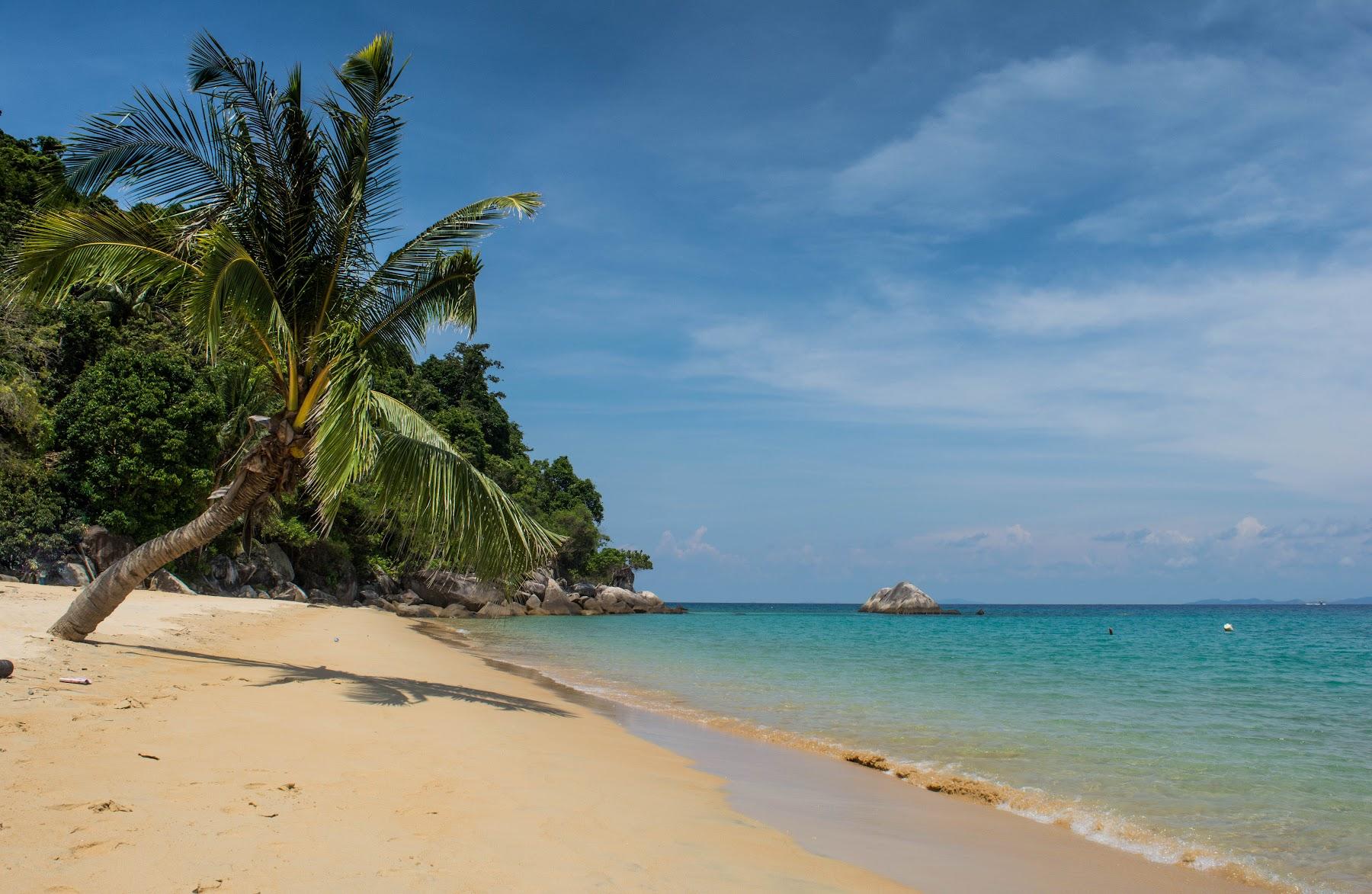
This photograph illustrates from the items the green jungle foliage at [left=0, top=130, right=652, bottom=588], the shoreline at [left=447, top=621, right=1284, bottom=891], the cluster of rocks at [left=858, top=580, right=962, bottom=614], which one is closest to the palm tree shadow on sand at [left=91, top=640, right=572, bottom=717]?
the shoreline at [left=447, top=621, right=1284, bottom=891]

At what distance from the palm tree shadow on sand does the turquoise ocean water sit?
108 inches

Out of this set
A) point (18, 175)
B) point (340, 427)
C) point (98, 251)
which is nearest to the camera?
point (340, 427)

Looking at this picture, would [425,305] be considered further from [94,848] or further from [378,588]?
[378,588]

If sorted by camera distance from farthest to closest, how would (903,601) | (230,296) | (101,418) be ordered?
(903,601), (101,418), (230,296)

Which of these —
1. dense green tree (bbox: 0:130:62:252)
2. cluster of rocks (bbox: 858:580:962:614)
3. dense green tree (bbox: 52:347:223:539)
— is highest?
dense green tree (bbox: 0:130:62:252)

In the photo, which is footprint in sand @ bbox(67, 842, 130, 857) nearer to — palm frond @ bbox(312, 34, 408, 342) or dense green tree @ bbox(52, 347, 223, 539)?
palm frond @ bbox(312, 34, 408, 342)

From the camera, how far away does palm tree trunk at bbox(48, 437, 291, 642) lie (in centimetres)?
894

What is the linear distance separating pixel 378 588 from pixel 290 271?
35.4 metres

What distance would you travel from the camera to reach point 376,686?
31.4 feet

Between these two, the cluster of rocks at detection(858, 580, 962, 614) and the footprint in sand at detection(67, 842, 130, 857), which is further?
the cluster of rocks at detection(858, 580, 962, 614)

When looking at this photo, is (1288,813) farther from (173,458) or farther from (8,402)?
(173,458)

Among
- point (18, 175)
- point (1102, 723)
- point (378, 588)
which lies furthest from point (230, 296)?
point (378, 588)

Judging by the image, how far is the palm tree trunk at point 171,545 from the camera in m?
8.94

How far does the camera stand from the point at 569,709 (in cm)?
1048
